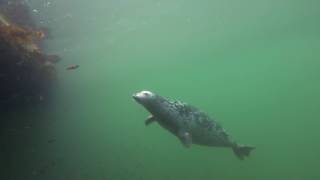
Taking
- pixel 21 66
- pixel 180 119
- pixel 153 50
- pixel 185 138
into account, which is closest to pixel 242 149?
pixel 180 119

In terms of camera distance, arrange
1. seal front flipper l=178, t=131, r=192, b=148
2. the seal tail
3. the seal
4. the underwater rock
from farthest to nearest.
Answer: the underwater rock → the seal tail → the seal → seal front flipper l=178, t=131, r=192, b=148

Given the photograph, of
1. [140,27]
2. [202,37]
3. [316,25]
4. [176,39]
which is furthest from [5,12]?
[316,25]

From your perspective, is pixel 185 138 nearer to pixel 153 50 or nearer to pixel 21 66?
pixel 21 66

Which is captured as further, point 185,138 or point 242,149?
point 242,149

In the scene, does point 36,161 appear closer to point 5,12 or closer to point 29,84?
point 29,84

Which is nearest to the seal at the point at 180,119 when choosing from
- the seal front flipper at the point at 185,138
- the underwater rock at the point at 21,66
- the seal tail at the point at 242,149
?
the seal front flipper at the point at 185,138

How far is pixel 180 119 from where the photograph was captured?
11.8 m

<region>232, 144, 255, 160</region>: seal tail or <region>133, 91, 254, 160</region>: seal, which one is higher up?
<region>133, 91, 254, 160</region>: seal

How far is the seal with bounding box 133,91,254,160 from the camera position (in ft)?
37.3

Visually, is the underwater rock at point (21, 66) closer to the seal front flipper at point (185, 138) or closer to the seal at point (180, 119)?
the seal at point (180, 119)

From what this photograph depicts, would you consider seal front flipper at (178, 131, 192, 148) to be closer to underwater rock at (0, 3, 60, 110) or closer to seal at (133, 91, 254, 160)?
seal at (133, 91, 254, 160)

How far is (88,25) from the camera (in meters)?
28.9

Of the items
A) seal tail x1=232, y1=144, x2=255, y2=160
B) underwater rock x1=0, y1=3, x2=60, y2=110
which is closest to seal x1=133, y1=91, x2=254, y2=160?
seal tail x1=232, y1=144, x2=255, y2=160

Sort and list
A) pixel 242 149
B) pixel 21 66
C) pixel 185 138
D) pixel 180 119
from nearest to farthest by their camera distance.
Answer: pixel 185 138 → pixel 180 119 → pixel 242 149 → pixel 21 66
